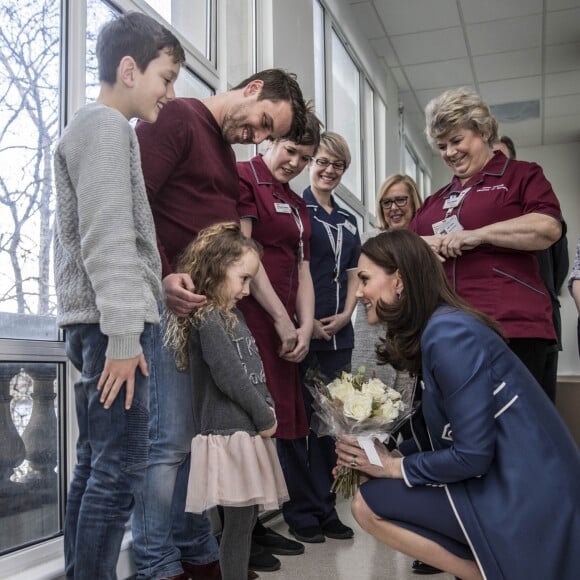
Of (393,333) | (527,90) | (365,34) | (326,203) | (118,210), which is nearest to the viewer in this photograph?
(118,210)

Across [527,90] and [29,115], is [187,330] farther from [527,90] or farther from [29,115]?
[527,90]

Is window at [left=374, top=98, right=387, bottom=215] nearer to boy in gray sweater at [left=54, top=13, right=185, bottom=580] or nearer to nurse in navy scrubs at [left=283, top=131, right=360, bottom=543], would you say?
nurse in navy scrubs at [left=283, top=131, right=360, bottom=543]

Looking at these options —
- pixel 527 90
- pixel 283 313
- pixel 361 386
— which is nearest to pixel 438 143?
pixel 283 313

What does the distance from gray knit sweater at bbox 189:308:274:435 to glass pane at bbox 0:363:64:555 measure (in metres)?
0.45

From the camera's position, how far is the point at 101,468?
1.38 m

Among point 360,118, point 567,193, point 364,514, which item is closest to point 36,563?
point 364,514

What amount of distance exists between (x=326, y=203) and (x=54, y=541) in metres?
1.79

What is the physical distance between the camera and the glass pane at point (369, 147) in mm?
6105

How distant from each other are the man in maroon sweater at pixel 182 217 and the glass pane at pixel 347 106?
3.07 meters

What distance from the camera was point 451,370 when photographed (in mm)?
1479

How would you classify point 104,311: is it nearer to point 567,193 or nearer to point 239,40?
point 239,40

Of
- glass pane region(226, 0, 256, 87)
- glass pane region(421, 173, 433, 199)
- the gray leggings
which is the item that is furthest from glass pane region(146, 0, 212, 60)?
glass pane region(421, 173, 433, 199)

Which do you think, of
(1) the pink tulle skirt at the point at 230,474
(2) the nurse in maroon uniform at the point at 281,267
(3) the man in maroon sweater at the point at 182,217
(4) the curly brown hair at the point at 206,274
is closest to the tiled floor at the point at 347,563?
(2) the nurse in maroon uniform at the point at 281,267

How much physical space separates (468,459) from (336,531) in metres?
1.46
